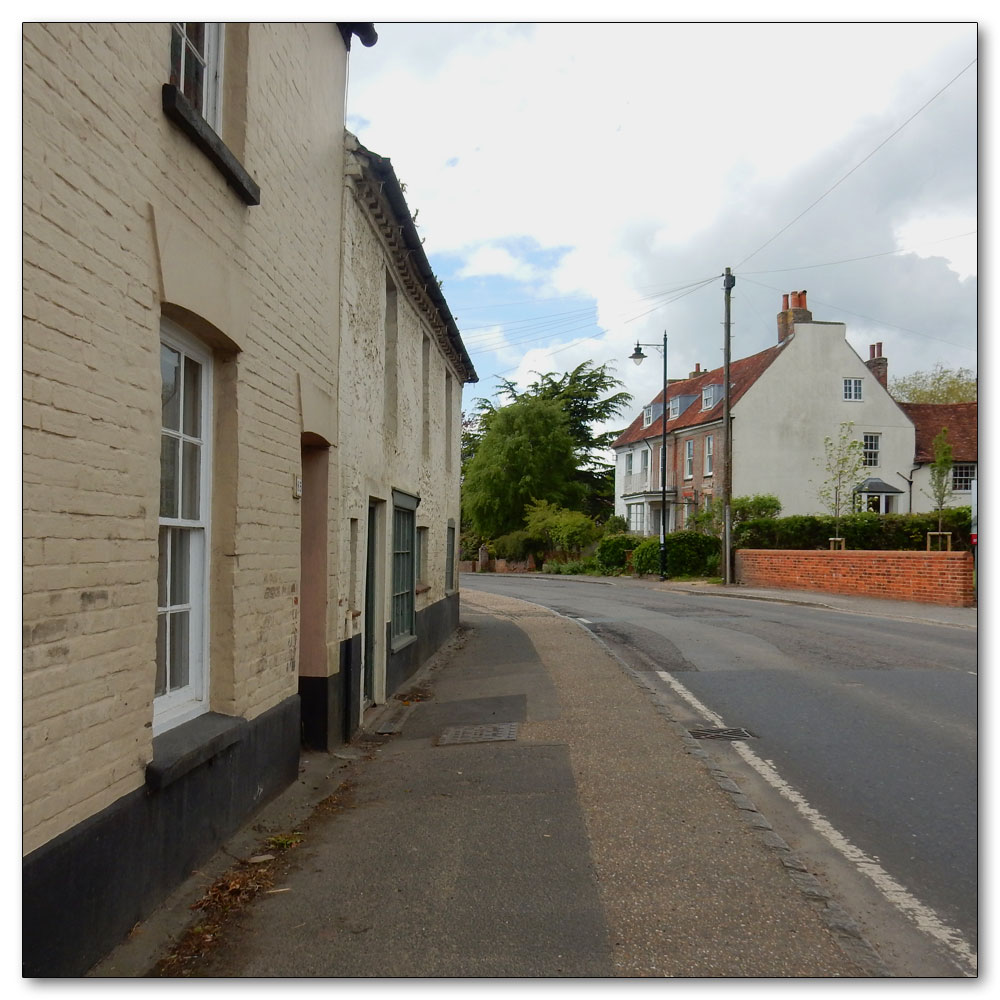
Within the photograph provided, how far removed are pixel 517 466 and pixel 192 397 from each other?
152 ft

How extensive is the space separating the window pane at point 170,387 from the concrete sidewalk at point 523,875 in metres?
2.30

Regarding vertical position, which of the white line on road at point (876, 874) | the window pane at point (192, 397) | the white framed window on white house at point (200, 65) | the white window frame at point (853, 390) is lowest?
the white line on road at point (876, 874)

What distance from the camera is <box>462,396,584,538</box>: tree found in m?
51.3

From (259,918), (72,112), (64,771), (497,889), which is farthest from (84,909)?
(72,112)

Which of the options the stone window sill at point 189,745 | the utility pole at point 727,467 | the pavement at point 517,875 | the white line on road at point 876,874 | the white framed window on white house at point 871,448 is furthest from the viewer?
the white framed window on white house at point 871,448

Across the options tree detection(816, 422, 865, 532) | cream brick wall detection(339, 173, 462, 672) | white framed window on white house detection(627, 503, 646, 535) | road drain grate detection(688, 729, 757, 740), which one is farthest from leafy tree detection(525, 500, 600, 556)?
road drain grate detection(688, 729, 757, 740)

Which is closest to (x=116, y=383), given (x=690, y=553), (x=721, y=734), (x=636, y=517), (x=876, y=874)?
(x=876, y=874)

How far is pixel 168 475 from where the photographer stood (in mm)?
4789

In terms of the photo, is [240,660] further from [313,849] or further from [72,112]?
[72,112]

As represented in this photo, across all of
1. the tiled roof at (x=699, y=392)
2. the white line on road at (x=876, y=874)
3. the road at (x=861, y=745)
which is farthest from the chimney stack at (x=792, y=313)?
the white line on road at (x=876, y=874)

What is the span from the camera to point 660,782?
6324 millimetres

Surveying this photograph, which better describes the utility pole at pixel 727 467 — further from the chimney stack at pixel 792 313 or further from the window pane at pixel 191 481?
the window pane at pixel 191 481

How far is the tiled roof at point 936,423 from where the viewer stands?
128 ft

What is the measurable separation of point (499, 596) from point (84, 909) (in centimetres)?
2449
